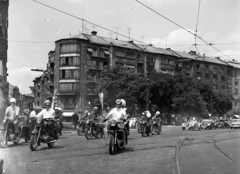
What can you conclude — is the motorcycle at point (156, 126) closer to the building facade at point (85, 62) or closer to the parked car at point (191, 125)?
the parked car at point (191, 125)

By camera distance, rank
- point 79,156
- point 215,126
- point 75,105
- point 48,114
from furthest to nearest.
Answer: point 75,105
point 215,126
point 48,114
point 79,156

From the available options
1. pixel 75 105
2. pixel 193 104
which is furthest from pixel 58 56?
pixel 193 104

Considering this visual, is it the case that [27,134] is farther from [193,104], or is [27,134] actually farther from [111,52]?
[111,52]

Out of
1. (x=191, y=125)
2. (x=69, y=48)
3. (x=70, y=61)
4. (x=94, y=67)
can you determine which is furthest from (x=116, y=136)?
(x=94, y=67)

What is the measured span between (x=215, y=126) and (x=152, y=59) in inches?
1181

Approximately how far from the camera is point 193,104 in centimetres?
5062

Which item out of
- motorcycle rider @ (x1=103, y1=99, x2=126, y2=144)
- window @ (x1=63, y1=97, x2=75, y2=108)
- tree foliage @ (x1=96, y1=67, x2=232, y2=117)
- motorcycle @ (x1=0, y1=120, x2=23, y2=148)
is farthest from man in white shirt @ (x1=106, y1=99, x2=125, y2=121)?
window @ (x1=63, y1=97, x2=75, y2=108)

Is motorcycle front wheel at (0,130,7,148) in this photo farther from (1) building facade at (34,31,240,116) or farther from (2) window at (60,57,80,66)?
(2) window at (60,57,80,66)

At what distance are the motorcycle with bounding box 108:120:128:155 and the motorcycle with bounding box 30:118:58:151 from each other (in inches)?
107

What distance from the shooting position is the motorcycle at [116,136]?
999 cm

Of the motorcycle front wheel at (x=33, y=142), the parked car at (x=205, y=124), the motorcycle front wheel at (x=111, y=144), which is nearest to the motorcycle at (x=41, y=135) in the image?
the motorcycle front wheel at (x=33, y=142)

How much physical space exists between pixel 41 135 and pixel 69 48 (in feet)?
160

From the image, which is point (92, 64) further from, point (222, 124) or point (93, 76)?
point (222, 124)

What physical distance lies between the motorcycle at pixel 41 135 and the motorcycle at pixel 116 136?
2718mm
